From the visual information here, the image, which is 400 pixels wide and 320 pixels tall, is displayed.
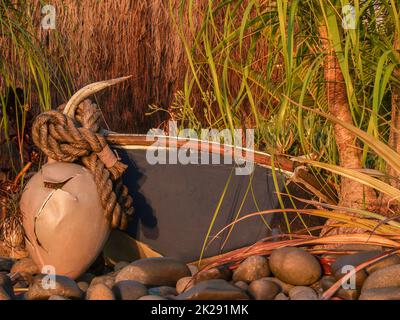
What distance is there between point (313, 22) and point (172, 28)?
209cm

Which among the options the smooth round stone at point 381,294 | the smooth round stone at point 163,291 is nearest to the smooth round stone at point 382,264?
the smooth round stone at point 381,294

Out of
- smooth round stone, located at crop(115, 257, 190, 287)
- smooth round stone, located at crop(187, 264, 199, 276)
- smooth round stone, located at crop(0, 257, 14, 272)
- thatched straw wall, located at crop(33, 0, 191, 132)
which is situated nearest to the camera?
smooth round stone, located at crop(115, 257, 190, 287)

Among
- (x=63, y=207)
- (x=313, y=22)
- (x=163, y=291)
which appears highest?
(x=313, y=22)

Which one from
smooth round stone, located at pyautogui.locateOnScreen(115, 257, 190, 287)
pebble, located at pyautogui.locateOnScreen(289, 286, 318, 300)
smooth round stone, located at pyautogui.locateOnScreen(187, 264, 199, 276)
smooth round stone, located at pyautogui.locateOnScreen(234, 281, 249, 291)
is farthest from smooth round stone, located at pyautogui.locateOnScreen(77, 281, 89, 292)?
pebble, located at pyautogui.locateOnScreen(289, 286, 318, 300)

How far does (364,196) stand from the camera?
329 centimetres

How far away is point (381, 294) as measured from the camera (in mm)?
2484

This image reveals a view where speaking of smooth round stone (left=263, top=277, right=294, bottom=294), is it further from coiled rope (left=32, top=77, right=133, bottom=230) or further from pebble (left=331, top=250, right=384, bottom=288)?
coiled rope (left=32, top=77, right=133, bottom=230)

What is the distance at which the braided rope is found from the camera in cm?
341

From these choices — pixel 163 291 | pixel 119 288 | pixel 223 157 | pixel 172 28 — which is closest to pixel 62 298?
pixel 119 288

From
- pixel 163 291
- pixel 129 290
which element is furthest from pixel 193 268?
pixel 129 290

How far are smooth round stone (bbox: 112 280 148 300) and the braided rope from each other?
1.88 ft

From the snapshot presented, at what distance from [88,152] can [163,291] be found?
808mm

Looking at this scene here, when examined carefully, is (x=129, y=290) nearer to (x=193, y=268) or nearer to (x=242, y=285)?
(x=242, y=285)
